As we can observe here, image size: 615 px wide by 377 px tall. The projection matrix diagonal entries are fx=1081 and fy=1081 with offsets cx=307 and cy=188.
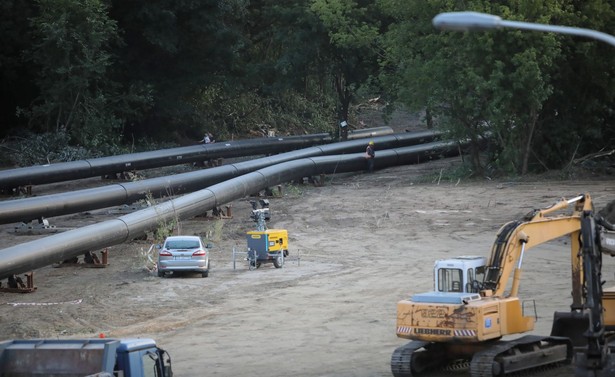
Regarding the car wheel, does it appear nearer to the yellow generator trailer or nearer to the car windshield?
the yellow generator trailer

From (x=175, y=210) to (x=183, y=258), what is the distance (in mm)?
7419

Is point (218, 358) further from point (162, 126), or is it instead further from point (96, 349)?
point (162, 126)

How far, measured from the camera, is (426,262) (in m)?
34.0

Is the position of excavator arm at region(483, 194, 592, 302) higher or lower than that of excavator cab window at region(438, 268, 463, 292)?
higher

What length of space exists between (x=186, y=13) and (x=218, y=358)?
150 feet

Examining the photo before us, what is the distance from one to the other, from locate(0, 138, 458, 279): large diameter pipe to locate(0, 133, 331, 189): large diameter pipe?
21.7ft

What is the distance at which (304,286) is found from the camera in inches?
1220

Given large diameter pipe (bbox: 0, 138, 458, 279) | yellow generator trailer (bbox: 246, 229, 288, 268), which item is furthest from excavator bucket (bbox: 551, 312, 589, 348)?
large diameter pipe (bbox: 0, 138, 458, 279)

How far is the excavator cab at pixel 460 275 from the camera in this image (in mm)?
20219

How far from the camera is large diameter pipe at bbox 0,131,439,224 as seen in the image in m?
39.2

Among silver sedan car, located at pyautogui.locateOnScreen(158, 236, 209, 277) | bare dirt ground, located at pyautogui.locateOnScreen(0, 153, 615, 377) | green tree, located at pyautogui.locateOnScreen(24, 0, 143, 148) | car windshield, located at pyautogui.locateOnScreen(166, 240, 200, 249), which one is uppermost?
green tree, located at pyautogui.locateOnScreen(24, 0, 143, 148)

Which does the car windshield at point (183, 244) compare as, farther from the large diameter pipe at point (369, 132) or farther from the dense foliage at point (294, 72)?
the large diameter pipe at point (369, 132)

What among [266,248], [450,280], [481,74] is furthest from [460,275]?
[481,74]

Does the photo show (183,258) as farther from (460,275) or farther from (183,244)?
(460,275)
